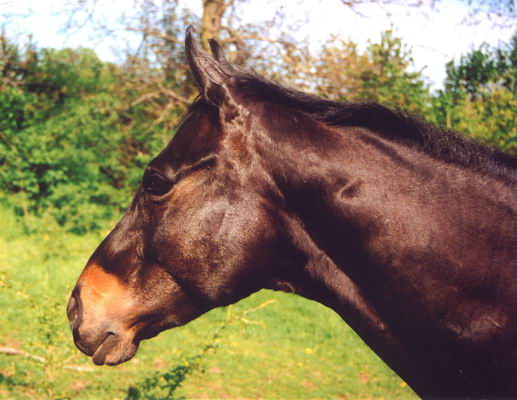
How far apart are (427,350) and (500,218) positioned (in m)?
0.53

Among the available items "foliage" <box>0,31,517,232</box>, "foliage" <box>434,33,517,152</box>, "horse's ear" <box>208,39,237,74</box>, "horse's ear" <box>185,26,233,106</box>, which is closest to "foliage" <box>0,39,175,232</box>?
"foliage" <box>0,31,517,232</box>

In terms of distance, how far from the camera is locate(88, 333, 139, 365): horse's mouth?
2.13 metres

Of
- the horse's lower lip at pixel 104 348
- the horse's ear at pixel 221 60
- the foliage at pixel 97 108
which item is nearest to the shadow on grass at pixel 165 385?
the horse's lower lip at pixel 104 348

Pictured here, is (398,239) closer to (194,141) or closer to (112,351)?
(194,141)

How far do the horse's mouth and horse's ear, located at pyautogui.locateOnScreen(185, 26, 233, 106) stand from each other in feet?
3.48

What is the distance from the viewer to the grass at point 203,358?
4.09 meters

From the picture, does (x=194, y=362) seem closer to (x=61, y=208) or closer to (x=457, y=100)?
(x=457, y=100)

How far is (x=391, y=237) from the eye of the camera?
1.78 meters

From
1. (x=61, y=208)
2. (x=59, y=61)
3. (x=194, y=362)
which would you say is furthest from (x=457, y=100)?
(x=59, y=61)

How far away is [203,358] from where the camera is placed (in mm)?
5059

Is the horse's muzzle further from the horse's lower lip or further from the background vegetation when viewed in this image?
the background vegetation

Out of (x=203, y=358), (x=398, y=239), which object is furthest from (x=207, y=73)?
(x=203, y=358)

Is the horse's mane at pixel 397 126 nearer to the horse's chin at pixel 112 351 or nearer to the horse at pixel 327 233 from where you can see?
the horse at pixel 327 233

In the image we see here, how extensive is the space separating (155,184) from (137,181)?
10.4 meters
